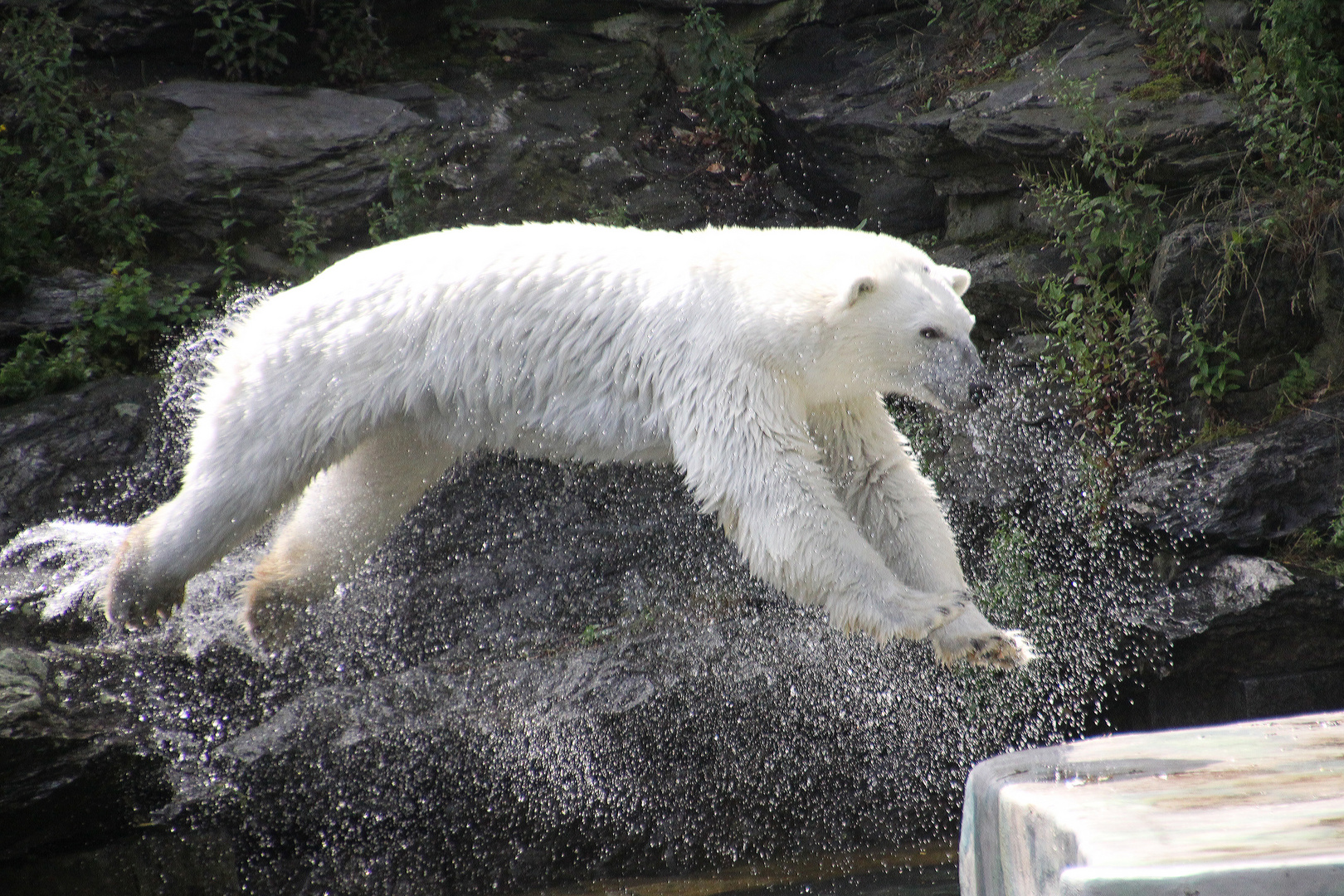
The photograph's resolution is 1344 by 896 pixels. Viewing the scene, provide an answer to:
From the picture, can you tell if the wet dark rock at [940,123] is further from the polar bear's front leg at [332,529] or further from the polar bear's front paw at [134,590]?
the polar bear's front paw at [134,590]

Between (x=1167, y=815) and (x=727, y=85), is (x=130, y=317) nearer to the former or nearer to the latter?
(x=727, y=85)

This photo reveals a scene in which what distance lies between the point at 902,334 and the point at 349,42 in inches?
247

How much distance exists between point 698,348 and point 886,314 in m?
0.56

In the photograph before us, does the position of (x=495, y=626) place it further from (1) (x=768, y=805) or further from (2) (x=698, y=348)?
(2) (x=698, y=348)

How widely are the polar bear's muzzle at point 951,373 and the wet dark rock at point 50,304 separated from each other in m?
5.16

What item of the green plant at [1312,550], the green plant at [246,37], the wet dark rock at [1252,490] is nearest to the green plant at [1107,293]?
the wet dark rock at [1252,490]

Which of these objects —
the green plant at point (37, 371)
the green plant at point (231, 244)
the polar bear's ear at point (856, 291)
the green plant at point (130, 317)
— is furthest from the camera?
the green plant at point (231, 244)

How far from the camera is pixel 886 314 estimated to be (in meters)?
3.32

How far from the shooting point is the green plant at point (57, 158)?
6.88 m

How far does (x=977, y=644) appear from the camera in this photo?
2.97m

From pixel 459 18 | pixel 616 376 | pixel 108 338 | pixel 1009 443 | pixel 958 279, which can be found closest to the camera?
pixel 616 376

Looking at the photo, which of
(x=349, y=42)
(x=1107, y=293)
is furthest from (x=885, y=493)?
(x=349, y=42)

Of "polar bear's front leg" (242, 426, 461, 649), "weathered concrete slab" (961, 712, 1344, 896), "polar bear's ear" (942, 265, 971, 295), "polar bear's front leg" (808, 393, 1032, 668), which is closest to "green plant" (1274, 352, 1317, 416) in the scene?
"polar bear's ear" (942, 265, 971, 295)

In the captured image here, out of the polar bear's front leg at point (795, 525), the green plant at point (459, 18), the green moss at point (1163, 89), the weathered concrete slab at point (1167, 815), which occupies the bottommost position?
the polar bear's front leg at point (795, 525)
